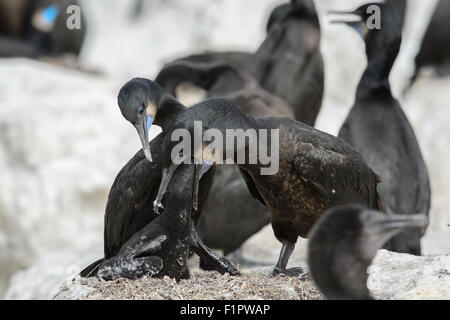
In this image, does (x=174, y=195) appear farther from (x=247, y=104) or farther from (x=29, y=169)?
(x=29, y=169)

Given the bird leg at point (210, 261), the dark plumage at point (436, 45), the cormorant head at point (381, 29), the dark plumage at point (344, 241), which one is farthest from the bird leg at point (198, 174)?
the dark plumage at point (436, 45)

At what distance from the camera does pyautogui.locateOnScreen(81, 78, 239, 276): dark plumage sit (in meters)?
4.95

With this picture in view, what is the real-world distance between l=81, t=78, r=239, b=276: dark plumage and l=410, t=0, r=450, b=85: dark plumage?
7.72 m

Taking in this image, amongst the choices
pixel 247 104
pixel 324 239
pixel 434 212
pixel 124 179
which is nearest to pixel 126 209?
pixel 124 179

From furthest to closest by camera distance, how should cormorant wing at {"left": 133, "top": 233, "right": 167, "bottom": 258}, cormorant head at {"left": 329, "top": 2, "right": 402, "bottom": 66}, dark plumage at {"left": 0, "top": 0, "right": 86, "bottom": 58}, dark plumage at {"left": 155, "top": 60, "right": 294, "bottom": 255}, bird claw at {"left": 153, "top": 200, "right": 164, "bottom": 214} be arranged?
1. dark plumage at {"left": 0, "top": 0, "right": 86, "bottom": 58}
2. cormorant head at {"left": 329, "top": 2, "right": 402, "bottom": 66}
3. dark plumage at {"left": 155, "top": 60, "right": 294, "bottom": 255}
4. cormorant wing at {"left": 133, "top": 233, "right": 167, "bottom": 258}
5. bird claw at {"left": 153, "top": 200, "right": 164, "bottom": 214}

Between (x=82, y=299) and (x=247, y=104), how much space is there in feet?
11.7

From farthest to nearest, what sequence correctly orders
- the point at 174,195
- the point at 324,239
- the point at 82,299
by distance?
the point at 174,195, the point at 82,299, the point at 324,239

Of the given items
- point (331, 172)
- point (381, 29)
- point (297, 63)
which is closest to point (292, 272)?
point (331, 172)

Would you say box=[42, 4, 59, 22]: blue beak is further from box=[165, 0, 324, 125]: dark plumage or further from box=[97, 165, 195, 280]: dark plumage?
box=[97, 165, 195, 280]: dark plumage

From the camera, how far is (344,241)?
11.7ft

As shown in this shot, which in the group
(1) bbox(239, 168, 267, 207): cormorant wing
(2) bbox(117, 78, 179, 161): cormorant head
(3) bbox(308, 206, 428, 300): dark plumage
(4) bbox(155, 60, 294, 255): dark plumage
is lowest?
(4) bbox(155, 60, 294, 255): dark plumage

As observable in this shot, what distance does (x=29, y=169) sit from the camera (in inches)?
411

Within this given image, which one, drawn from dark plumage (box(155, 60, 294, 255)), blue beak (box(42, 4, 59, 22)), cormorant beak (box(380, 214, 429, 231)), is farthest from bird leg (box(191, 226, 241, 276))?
blue beak (box(42, 4, 59, 22))

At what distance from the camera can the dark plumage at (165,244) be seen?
4.61 meters
